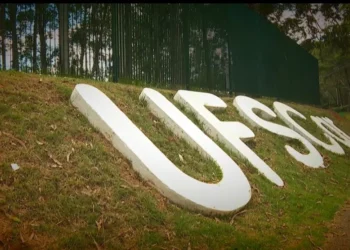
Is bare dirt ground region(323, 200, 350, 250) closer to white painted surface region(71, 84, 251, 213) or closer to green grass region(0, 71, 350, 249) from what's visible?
green grass region(0, 71, 350, 249)

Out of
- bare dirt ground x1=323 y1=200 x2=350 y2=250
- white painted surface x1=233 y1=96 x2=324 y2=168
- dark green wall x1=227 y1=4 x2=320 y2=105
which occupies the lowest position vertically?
bare dirt ground x1=323 y1=200 x2=350 y2=250

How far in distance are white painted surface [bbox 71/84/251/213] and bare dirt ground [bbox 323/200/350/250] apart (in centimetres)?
110

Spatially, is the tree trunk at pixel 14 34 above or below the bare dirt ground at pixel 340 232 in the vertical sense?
above

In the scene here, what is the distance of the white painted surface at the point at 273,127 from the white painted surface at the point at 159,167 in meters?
2.76

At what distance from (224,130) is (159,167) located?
2429 millimetres

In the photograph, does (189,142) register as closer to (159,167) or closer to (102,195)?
(159,167)

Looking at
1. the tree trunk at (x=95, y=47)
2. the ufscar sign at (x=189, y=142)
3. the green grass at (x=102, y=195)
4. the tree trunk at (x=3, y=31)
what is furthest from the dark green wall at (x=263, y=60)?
the tree trunk at (x=3, y=31)

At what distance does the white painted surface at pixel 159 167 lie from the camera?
3768 millimetres

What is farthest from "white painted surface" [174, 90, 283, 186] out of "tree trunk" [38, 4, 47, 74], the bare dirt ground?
"tree trunk" [38, 4, 47, 74]

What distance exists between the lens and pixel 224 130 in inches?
240

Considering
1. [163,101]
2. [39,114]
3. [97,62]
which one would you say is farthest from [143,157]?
[97,62]

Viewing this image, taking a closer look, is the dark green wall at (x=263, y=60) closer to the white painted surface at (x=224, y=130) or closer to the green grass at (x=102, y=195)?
the white painted surface at (x=224, y=130)

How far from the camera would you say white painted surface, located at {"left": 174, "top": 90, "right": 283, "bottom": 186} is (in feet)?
18.2

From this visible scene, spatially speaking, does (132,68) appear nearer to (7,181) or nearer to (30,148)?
(30,148)
